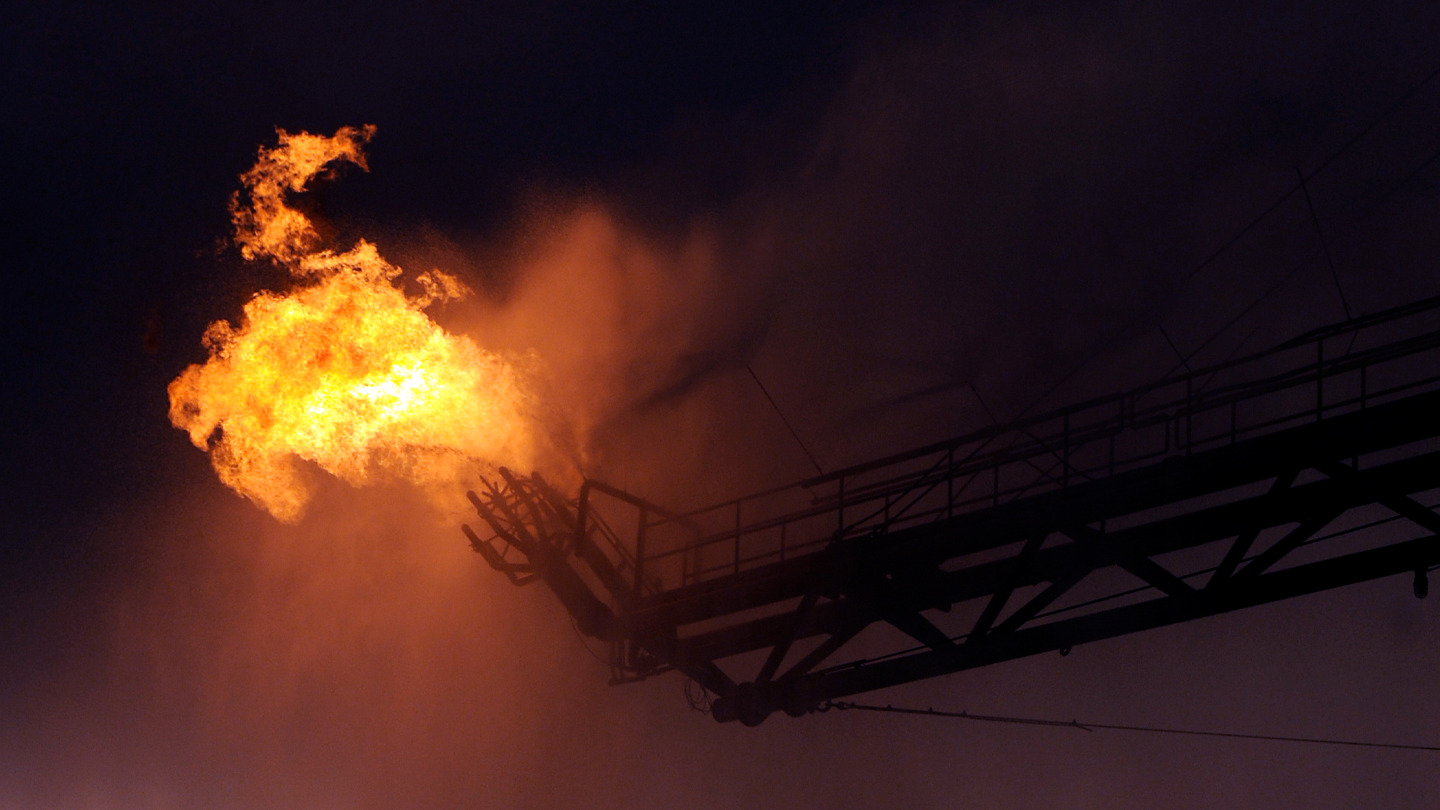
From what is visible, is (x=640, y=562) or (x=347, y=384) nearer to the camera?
(x=640, y=562)

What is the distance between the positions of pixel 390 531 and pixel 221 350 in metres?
4.63

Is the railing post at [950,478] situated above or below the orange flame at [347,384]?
below

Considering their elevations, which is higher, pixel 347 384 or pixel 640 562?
pixel 347 384

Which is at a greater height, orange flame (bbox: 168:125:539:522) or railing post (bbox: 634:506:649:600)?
orange flame (bbox: 168:125:539:522)

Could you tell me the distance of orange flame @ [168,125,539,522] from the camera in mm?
17906

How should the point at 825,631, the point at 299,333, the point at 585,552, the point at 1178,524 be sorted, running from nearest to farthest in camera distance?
the point at 1178,524
the point at 825,631
the point at 585,552
the point at 299,333

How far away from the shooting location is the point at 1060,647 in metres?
13.2

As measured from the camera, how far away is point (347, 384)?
1794 cm

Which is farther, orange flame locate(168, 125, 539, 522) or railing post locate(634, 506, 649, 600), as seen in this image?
A: orange flame locate(168, 125, 539, 522)

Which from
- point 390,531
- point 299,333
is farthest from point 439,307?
point 390,531

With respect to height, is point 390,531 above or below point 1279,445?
above

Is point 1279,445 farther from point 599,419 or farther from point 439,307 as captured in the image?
point 439,307

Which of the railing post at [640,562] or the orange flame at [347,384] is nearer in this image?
the railing post at [640,562]

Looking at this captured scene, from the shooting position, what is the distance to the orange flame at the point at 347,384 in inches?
705
